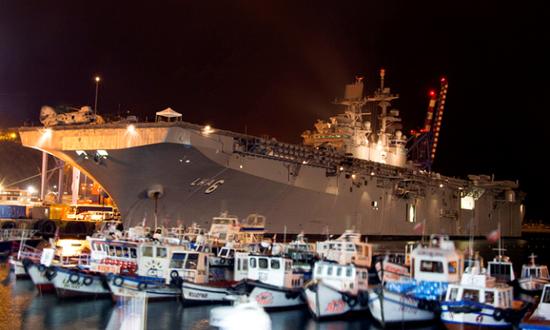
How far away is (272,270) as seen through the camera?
1931cm

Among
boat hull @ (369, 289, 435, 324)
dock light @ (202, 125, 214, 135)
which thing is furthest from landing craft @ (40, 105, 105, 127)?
boat hull @ (369, 289, 435, 324)

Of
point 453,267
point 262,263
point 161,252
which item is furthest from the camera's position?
point 161,252

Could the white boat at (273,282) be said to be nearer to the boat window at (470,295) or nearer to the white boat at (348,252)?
the white boat at (348,252)

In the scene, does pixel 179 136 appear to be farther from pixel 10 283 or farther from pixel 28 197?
pixel 28 197

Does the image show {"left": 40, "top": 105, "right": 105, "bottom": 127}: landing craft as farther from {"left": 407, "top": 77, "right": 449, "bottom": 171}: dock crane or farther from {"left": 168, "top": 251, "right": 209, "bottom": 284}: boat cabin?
{"left": 407, "top": 77, "right": 449, "bottom": 171}: dock crane

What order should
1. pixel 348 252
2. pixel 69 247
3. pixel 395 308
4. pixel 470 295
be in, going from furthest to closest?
pixel 69 247
pixel 348 252
pixel 395 308
pixel 470 295

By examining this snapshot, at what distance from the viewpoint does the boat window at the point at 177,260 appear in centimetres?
2014

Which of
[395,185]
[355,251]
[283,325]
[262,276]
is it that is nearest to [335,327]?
[283,325]

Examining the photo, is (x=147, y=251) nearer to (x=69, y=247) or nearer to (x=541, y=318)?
(x=69, y=247)

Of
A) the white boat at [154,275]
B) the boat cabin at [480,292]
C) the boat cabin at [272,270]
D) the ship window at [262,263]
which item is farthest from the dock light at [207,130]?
Answer: the boat cabin at [480,292]

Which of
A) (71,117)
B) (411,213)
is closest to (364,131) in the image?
(411,213)

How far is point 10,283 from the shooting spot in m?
24.3

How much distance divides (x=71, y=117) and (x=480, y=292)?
81.1ft

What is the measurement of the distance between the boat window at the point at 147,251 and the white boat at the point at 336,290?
18.4 ft
